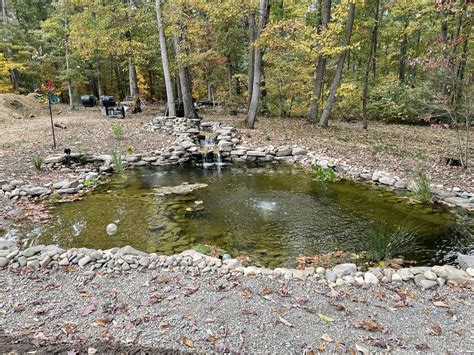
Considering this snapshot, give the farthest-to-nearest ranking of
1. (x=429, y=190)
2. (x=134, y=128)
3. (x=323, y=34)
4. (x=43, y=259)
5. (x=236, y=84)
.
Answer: (x=236, y=84), (x=134, y=128), (x=323, y=34), (x=429, y=190), (x=43, y=259)

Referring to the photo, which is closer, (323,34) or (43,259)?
(43,259)

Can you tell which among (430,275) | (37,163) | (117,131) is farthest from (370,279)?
(117,131)

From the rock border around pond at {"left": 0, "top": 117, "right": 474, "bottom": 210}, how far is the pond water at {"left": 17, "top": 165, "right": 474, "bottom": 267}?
381 millimetres

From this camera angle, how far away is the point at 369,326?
8.05ft

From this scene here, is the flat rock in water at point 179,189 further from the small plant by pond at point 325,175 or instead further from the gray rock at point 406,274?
the gray rock at point 406,274

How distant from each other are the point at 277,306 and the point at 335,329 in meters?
0.51

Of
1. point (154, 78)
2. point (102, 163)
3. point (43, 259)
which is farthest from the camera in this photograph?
point (154, 78)

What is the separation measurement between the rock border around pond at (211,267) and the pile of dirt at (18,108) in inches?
413

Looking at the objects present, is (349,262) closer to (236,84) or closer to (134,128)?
(134,128)

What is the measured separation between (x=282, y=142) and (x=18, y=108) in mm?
11880

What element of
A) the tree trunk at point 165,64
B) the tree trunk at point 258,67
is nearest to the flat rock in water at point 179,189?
the tree trunk at point 258,67

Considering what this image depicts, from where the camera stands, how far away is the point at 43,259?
131 inches

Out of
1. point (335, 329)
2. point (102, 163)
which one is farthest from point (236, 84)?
point (335, 329)

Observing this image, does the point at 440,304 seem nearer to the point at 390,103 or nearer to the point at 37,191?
the point at 37,191
